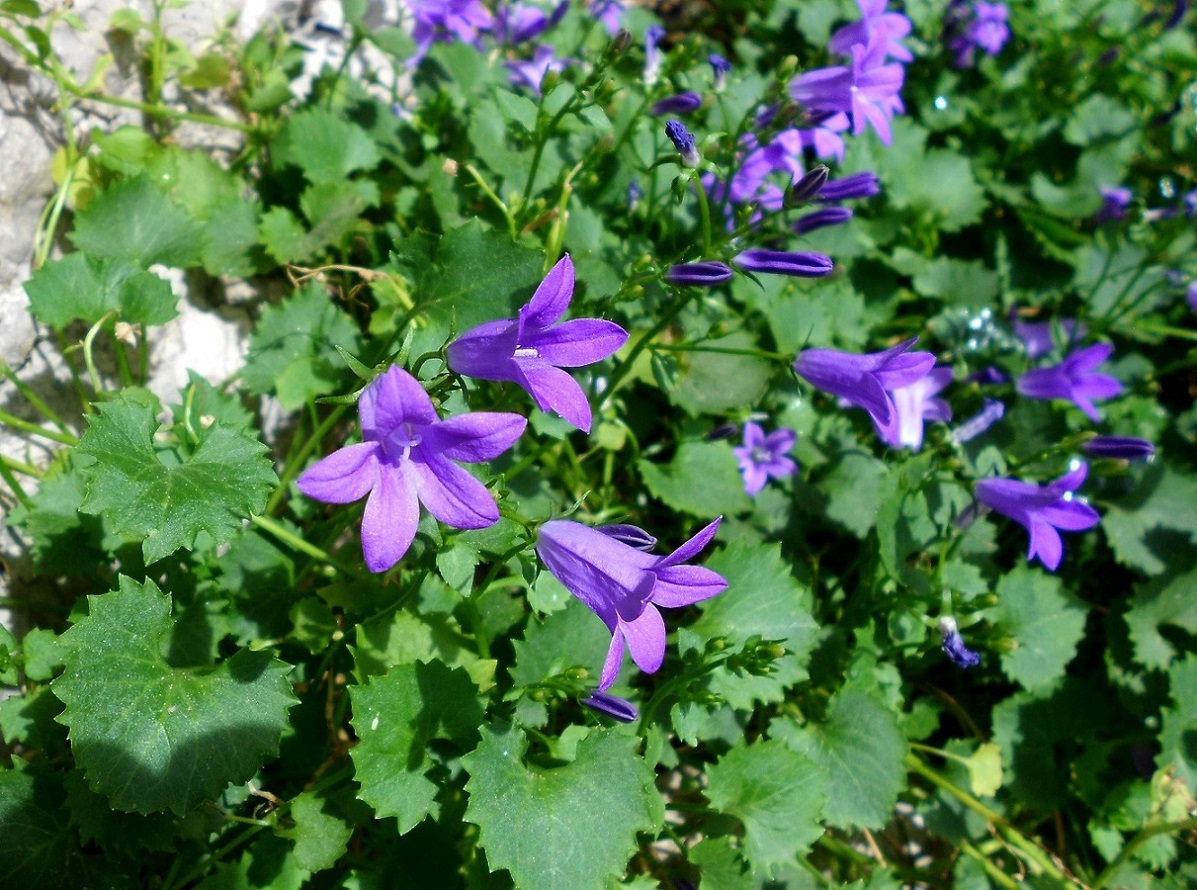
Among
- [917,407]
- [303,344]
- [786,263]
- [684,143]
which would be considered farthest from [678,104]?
[303,344]

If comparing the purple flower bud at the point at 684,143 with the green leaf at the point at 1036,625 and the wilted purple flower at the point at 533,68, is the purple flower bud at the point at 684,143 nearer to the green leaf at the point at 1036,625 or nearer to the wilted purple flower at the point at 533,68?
the wilted purple flower at the point at 533,68

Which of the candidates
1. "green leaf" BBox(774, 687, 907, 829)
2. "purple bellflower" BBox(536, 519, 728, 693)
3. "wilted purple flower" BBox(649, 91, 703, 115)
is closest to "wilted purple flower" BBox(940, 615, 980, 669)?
"green leaf" BBox(774, 687, 907, 829)

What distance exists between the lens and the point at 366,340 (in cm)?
338

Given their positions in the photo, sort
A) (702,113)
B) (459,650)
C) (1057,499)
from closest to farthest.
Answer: (459,650) < (1057,499) < (702,113)

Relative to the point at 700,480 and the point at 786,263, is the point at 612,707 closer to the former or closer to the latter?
the point at 700,480

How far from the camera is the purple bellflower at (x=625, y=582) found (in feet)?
6.93

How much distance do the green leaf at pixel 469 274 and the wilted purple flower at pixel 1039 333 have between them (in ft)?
10.4

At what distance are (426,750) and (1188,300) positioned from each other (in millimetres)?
4811

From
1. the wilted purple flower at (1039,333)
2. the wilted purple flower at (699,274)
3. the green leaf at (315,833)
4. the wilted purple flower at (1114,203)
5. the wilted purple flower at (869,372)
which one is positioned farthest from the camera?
the wilted purple flower at (1114,203)

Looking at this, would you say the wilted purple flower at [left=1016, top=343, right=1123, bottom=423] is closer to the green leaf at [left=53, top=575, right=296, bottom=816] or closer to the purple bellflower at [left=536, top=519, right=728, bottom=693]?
the purple bellflower at [left=536, top=519, right=728, bottom=693]

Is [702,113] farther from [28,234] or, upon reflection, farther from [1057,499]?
[28,234]

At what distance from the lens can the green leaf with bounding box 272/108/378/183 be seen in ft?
11.8

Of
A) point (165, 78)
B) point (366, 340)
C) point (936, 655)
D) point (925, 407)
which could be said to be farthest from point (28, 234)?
point (936, 655)

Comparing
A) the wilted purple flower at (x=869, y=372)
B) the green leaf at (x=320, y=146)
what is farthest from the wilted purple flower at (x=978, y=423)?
the green leaf at (x=320, y=146)
